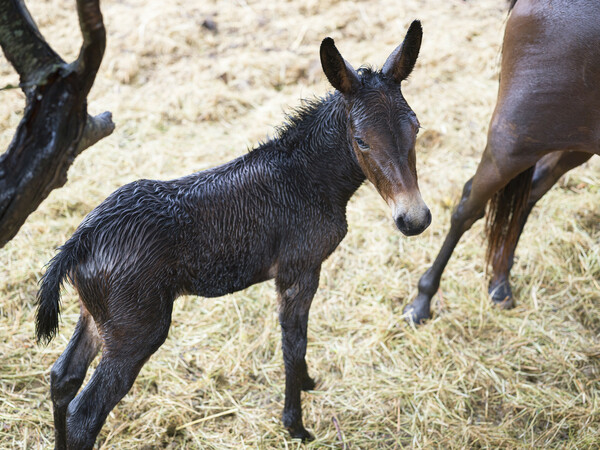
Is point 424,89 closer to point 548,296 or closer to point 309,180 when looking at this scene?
point 548,296

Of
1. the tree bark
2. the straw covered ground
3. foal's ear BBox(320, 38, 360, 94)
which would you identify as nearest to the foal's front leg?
the straw covered ground

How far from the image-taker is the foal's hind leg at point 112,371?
6.94ft

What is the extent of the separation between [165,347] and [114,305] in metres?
1.32

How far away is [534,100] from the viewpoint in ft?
9.08

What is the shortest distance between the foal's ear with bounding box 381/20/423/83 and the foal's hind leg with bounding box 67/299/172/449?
142 cm

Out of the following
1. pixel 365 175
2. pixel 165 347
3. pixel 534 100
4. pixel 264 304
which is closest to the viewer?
pixel 365 175

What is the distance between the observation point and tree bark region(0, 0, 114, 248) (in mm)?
1727

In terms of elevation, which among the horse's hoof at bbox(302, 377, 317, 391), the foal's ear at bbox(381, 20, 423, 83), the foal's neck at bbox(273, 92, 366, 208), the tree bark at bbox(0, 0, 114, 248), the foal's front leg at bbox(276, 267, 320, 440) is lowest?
the horse's hoof at bbox(302, 377, 317, 391)

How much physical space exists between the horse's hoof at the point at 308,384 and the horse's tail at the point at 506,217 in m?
1.52

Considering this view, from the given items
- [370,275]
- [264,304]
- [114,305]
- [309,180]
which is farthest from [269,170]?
[370,275]

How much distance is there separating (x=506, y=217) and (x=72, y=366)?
277 cm

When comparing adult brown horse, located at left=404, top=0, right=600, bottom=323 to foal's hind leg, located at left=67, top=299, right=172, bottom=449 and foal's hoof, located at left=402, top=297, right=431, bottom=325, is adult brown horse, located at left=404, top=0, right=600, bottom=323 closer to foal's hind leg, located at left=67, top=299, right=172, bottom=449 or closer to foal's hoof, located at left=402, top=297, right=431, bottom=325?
foal's hoof, located at left=402, top=297, right=431, bottom=325

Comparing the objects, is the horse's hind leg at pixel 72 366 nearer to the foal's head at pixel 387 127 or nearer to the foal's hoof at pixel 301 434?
the foal's hoof at pixel 301 434

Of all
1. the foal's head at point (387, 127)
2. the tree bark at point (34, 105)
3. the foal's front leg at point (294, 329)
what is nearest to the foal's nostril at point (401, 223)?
the foal's head at point (387, 127)
